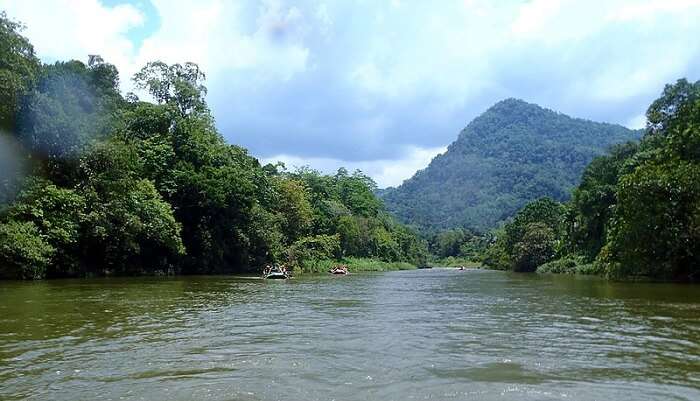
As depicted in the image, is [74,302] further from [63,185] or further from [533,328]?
[63,185]

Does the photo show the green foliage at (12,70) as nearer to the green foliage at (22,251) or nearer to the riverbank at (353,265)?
the green foliage at (22,251)

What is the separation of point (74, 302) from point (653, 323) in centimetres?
1662

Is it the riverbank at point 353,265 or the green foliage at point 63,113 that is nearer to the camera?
the green foliage at point 63,113

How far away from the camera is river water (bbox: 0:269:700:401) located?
7250mm

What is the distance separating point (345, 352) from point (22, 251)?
82.9 feet

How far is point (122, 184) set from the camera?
37.8 metres

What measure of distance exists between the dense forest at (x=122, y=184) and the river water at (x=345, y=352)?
16.7 meters

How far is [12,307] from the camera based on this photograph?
16.3 meters

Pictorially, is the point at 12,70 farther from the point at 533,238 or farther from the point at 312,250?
the point at 533,238

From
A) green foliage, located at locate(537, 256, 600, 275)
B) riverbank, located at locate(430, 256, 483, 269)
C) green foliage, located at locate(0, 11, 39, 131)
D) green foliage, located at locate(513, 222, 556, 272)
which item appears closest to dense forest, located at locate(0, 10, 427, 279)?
green foliage, located at locate(0, 11, 39, 131)

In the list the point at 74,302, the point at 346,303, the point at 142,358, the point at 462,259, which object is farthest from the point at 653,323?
the point at 462,259

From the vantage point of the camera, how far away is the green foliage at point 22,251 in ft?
95.0

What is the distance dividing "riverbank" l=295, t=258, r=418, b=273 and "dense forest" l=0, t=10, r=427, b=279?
3.36 feet

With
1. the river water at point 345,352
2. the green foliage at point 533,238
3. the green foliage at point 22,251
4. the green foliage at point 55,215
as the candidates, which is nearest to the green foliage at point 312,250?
the green foliage at point 533,238
